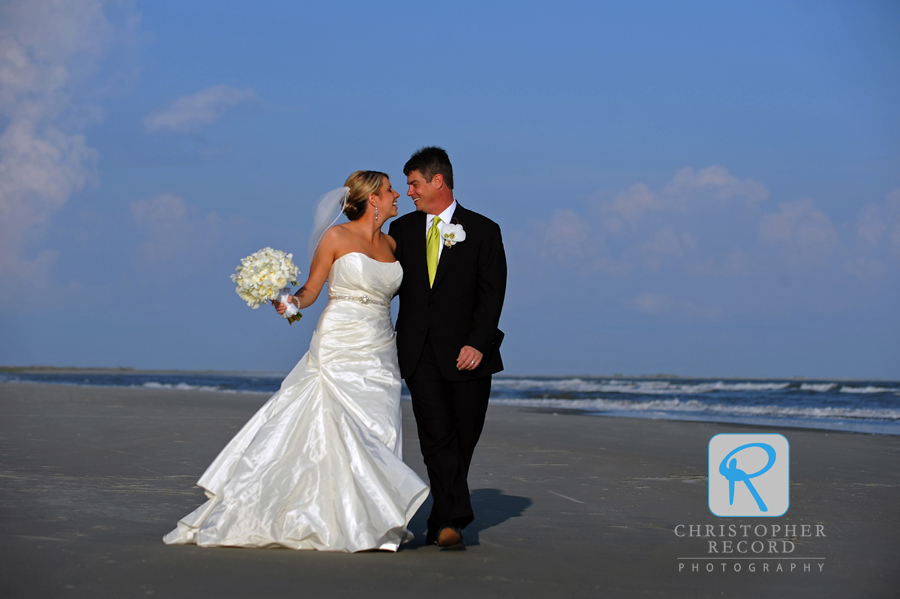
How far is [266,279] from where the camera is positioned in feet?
13.5

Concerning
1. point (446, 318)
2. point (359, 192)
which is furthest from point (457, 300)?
point (359, 192)

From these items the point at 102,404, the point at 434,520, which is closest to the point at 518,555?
the point at 434,520

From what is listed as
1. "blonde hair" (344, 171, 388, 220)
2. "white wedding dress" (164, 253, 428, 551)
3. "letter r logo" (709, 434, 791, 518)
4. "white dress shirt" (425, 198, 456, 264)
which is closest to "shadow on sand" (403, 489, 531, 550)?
"white wedding dress" (164, 253, 428, 551)

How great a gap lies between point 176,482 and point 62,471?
1.02m

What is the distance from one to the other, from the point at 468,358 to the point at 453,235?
0.66 metres

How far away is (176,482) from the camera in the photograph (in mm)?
6023

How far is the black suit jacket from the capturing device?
427 cm

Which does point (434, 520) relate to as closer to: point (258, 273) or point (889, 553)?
point (258, 273)

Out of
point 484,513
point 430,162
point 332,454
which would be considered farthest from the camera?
point 484,513

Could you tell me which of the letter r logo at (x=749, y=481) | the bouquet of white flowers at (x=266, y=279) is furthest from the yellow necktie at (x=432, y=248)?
the letter r logo at (x=749, y=481)

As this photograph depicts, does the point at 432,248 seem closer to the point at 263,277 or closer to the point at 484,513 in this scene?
the point at 263,277

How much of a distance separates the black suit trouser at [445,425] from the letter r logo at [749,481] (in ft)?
5.37

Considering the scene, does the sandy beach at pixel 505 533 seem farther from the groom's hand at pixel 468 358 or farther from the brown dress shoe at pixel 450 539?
the groom's hand at pixel 468 358

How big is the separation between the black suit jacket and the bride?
10 cm
